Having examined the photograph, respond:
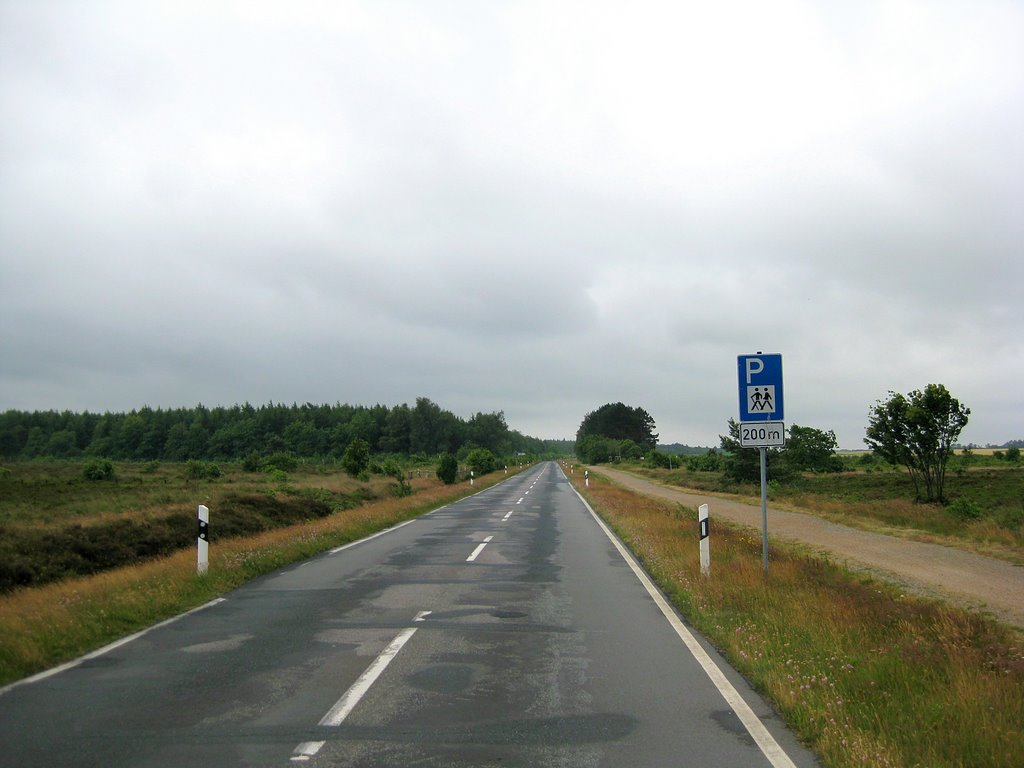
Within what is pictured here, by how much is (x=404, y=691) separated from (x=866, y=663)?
4.23 meters

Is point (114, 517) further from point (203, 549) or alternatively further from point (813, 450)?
point (813, 450)

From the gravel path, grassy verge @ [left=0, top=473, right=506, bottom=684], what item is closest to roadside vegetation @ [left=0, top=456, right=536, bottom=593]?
grassy verge @ [left=0, top=473, right=506, bottom=684]

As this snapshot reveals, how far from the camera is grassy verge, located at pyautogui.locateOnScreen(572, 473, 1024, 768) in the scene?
4.72m

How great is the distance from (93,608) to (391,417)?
150 m

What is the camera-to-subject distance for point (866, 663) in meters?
6.58

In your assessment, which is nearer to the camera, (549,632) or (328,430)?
(549,632)

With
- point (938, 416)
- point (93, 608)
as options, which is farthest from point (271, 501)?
point (938, 416)

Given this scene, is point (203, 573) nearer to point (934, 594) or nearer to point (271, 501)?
point (934, 594)

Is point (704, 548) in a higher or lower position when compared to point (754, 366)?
lower

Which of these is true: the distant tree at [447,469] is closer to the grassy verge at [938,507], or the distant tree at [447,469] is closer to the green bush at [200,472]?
the green bush at [200,472]

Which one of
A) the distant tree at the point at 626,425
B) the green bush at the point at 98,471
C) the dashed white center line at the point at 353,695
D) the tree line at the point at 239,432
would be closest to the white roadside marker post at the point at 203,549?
the dashed white center line at the point at 353,695

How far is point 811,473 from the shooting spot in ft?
236

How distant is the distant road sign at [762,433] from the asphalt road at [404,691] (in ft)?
9.55

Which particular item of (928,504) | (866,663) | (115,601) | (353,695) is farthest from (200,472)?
(866,663)
